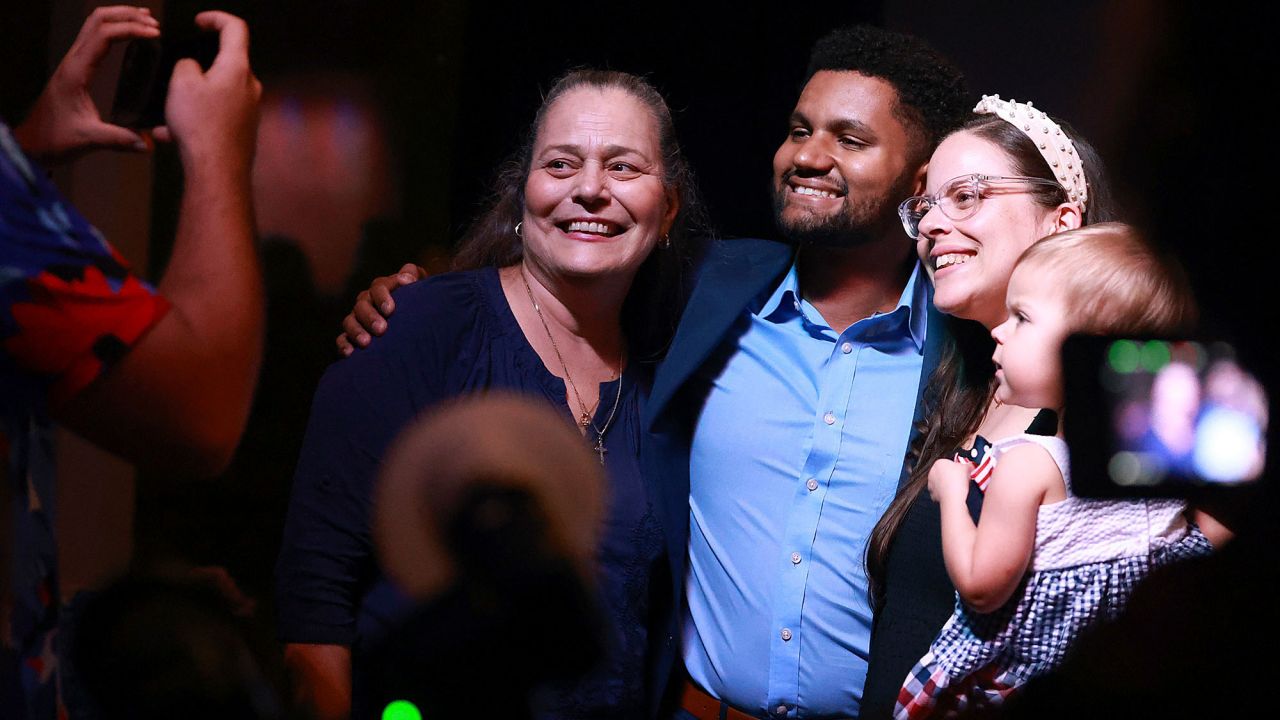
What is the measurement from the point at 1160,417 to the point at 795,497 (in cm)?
56

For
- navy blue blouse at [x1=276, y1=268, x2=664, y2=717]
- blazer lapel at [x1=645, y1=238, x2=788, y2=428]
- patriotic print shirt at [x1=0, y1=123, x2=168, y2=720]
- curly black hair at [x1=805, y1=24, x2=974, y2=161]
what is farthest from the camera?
curly black hair at [x1=805, y1=24, x2=974, y2=161]

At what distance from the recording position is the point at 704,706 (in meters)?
1.72

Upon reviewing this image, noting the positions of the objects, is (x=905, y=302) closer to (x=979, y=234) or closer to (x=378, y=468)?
(x=979, y=234)

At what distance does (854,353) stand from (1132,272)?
1.61 ft

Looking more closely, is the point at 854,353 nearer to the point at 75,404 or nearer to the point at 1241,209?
the point at 1241,209

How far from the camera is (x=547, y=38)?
2055 millimetres

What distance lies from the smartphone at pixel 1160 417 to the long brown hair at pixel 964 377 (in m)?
0.21

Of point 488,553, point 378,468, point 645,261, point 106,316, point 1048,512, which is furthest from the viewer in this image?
point 645,261

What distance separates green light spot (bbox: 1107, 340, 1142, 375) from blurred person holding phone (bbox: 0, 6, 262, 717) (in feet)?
3.54

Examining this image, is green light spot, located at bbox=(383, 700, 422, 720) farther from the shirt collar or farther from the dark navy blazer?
the shirt collar

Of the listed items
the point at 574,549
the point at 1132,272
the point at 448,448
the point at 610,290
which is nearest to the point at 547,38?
the point at 610,290

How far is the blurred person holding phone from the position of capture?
1.04 metres

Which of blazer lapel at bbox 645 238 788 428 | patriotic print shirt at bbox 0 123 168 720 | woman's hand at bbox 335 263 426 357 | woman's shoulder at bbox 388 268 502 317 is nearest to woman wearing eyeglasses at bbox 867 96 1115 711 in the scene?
blazer lapel at bbox 645 238 788 428

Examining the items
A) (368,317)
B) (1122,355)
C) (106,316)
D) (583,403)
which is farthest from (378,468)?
(1122,355)
